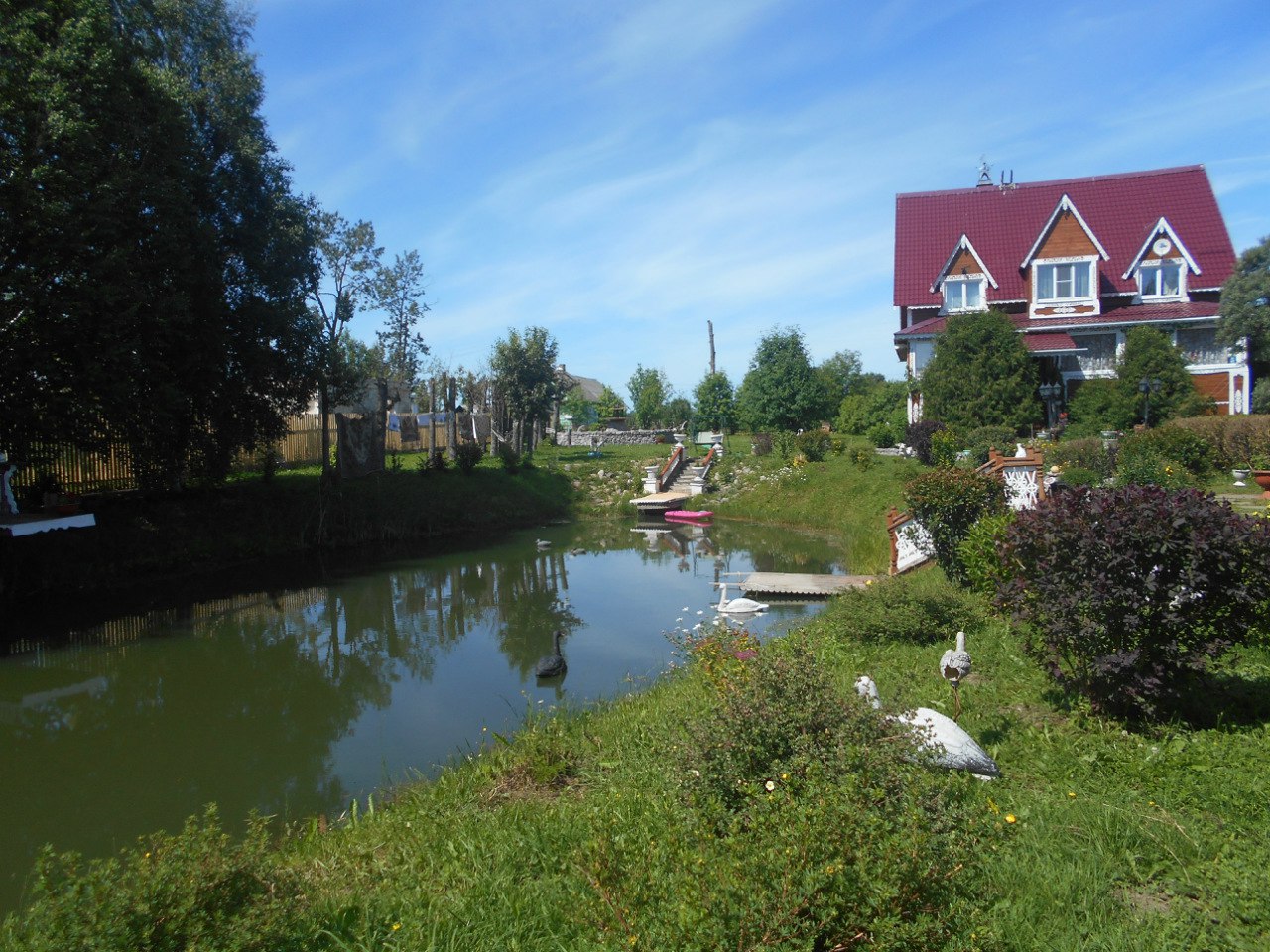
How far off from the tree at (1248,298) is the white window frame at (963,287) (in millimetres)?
6653

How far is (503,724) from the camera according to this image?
9.09 meters

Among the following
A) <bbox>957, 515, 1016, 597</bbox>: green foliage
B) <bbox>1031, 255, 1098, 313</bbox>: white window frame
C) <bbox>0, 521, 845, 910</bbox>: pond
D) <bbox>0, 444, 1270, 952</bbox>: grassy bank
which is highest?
<bbox>1031, 255, 1098, 313</bbox>: white window frame

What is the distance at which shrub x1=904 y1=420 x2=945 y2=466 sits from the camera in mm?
23797

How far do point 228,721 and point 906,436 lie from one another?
67.7 feet

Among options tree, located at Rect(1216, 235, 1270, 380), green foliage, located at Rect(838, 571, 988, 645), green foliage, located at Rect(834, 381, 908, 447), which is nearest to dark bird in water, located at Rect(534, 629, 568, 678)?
green foliage, located at Rect(838, 571, 988, 645)

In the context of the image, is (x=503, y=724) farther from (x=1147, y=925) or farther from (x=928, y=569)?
(x=928, y=569)

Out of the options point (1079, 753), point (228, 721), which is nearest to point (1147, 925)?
point (1079, 753)

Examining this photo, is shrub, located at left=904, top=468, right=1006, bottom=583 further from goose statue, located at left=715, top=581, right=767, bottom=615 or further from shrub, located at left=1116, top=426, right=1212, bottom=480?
shrub, located at left=1116, top=426, right=1212, bottom=480

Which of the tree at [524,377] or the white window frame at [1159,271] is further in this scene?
the tree at [524,377]

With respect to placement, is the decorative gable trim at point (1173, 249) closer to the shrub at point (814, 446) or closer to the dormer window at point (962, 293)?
the dormer window at point (962, 293)

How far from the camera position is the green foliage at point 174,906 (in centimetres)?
334

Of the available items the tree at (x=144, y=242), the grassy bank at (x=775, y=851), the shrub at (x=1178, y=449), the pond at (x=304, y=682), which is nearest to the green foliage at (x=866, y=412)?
the shrub at (x=1178, y=449)

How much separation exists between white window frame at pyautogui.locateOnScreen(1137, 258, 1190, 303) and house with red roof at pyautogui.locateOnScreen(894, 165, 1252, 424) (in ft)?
0.10

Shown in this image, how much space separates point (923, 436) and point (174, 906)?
915 inches
